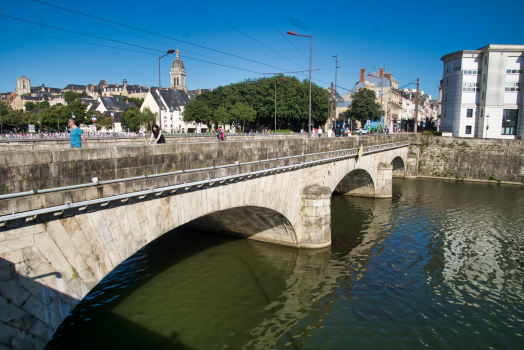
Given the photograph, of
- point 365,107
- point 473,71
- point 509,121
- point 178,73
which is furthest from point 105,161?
point 178,73

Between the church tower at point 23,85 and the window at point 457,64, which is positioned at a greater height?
the church tower at point 23,85

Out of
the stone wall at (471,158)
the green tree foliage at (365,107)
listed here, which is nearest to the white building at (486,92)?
the stone wall at (471,158)

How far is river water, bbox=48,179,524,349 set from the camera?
9.78 m

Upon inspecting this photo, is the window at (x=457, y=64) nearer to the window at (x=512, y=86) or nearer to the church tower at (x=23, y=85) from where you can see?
the window at (x=512, y=86)

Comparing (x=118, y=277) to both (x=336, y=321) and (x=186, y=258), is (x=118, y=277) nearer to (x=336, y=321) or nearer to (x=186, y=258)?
(x=186, y=258)

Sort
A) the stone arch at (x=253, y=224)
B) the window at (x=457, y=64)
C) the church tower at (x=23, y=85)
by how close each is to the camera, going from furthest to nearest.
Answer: the church tower at (x=23, y=85) → the window at (x=457, y=64) → the stone arch at (x=253, y=224)

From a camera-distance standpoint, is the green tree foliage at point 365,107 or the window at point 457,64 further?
the green tree foliage at point 365,107

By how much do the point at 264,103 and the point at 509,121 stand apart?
37152mm

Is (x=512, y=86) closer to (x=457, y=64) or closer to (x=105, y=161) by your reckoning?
(x=457, y=64)

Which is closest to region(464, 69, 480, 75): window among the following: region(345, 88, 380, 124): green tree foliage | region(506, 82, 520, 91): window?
region(506, 82, 520, 91): window

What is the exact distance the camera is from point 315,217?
51.8 ft

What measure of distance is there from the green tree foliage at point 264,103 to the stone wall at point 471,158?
24.1 metres

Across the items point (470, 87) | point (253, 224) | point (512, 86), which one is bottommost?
point (253, 224)

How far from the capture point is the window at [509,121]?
4556 centimetres
